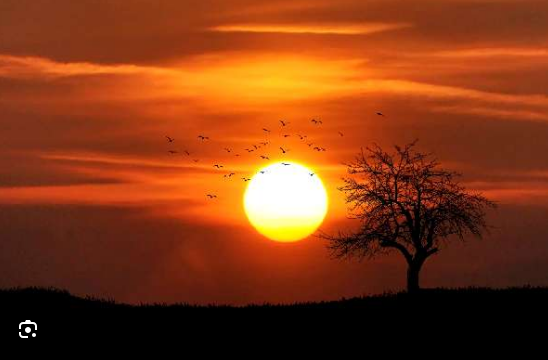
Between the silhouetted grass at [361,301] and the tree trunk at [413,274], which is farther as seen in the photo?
the tree trunk at [413,274]

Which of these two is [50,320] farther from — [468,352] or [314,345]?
[468,352]

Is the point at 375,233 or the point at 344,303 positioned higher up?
the point at 375,233

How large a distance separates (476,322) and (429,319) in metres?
2.12

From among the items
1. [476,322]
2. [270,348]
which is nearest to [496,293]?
[476,322]

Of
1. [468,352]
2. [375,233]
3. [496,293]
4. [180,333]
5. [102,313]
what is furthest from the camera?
[375,233]

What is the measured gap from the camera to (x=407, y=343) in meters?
40.5

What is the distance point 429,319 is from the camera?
146ft

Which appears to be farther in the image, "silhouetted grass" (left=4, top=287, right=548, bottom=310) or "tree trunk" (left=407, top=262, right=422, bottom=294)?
"tree trunk" (left=407, top=262, right=422, bottom=294)

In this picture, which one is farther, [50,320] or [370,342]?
[50,320]

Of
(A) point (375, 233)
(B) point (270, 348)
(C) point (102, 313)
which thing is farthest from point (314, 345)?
(A) point (375, 233)

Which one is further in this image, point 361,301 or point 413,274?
point 413,274

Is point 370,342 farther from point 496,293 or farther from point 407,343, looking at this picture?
point 496,293

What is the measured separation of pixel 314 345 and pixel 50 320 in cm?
1250

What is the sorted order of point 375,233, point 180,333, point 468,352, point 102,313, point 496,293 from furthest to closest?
point 375,233, point 496,293, point 102,313, point 180,333, point 468,352
